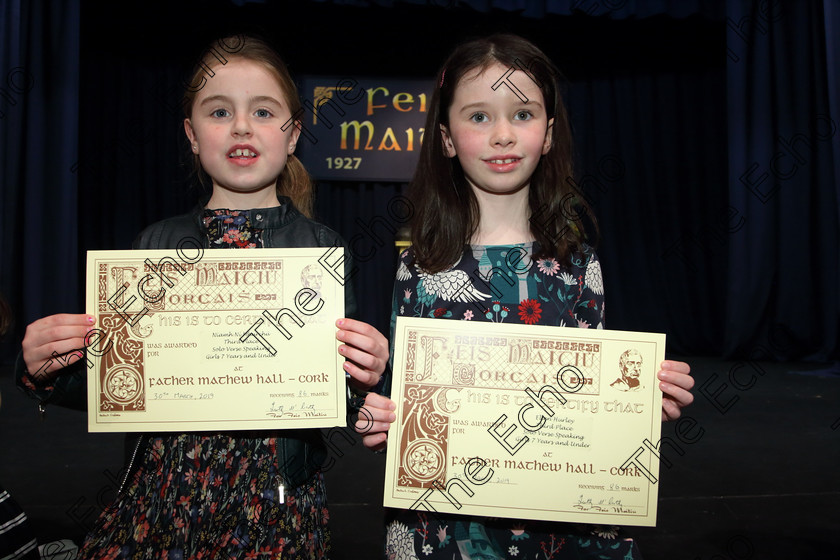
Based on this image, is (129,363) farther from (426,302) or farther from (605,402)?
(605,402)

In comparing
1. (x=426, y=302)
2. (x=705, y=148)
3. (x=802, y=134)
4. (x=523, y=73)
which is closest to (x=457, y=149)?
(x=523, y=73)

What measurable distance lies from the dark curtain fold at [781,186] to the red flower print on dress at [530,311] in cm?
470

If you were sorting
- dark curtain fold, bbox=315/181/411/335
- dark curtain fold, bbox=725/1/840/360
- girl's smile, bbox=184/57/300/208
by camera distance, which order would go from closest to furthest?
girl's smile, bbox=184/57/300/208 < dark curtain fold, bbox=725/1/840/360 < dark curtain fold, bbox=315/181/411/335

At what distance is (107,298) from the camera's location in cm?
94

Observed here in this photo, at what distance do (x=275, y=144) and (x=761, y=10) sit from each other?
5231 mm

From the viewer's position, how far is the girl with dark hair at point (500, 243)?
101 cm

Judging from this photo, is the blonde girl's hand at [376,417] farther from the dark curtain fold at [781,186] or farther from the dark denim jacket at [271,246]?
the dark curtain fold at [781,186]

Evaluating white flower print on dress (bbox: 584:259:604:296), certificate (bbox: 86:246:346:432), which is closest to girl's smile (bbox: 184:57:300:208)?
certificate (bbox: 86:246:346:432)

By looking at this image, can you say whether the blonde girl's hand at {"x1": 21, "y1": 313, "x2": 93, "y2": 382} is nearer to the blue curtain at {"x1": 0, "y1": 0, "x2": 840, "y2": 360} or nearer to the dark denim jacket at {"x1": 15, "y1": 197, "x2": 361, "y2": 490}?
the dark denim jacket at {"x1": 15, "y1": 197, "x2": 361, "y2": 490}

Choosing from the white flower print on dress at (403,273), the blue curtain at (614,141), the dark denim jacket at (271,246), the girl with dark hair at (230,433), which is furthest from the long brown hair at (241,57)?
the blue curtain at (614,141)

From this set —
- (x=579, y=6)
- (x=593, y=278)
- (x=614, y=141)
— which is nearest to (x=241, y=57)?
(x=593, y=278)

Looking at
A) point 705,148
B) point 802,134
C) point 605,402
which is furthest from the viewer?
point 705,148

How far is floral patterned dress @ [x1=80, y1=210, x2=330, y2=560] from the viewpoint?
3.15ft

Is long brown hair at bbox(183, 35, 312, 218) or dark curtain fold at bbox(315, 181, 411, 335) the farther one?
dark curtain fold at bbox(315, 181, 411, 335)
